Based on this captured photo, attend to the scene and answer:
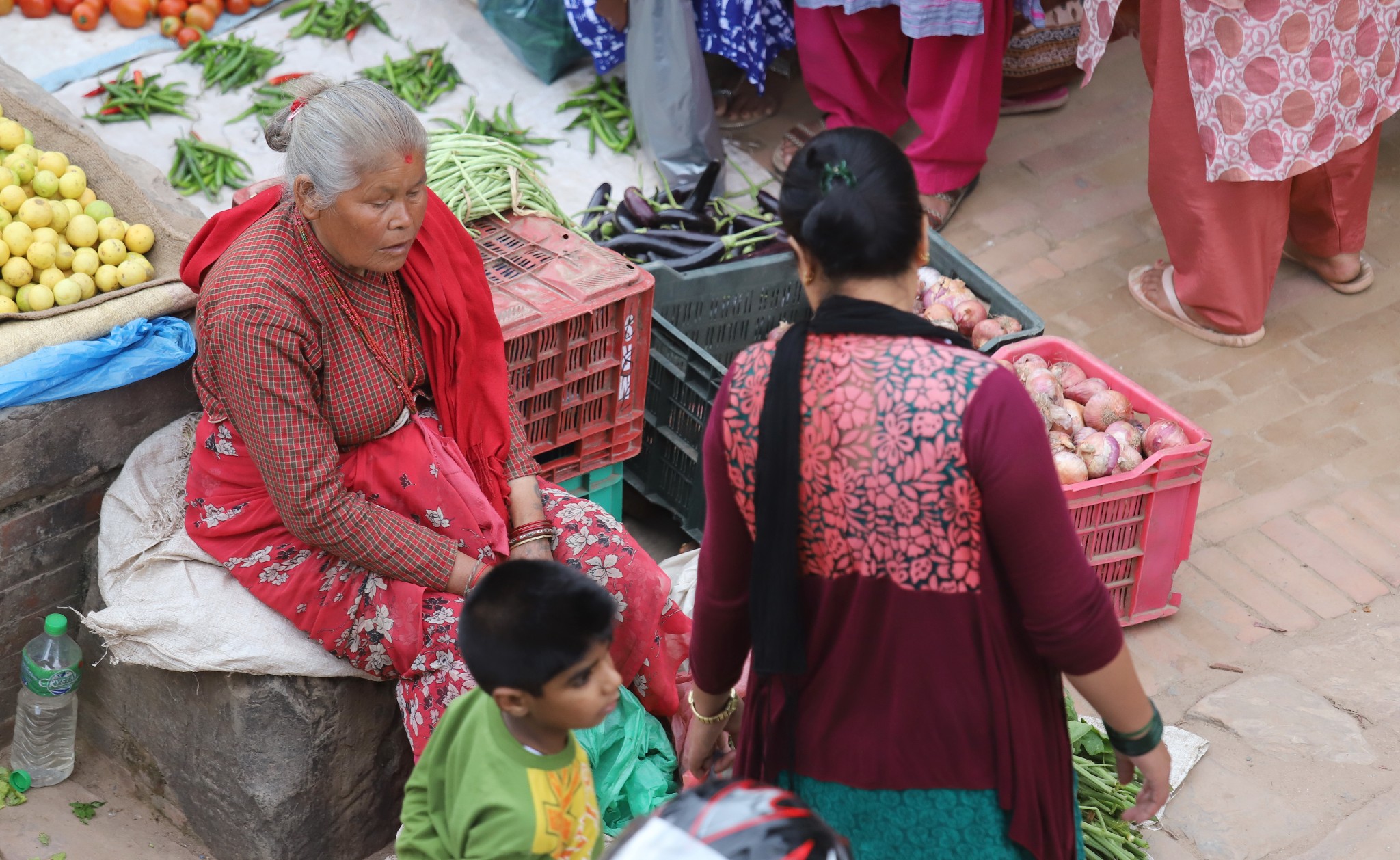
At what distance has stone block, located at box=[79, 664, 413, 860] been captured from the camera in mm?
2863

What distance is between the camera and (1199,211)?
443 centimetres

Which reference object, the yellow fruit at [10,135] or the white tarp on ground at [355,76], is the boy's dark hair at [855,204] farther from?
the white tarp on ground at [355,76]

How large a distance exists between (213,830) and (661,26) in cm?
334

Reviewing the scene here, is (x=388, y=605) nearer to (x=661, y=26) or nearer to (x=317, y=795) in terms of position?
(x=317, y=795)

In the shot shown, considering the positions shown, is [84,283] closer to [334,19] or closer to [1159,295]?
[334,19]

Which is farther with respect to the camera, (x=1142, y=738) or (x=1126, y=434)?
(x=1126, y=434)

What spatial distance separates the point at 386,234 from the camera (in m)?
2.59

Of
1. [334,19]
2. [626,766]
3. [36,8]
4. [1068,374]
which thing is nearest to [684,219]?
[1068,374]

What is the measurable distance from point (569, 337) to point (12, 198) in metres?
1.40

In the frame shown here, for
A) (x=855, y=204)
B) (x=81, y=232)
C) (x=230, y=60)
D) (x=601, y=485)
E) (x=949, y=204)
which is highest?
(x=855, y=204)

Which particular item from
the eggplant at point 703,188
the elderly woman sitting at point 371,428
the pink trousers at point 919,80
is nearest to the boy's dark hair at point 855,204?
the elderly woman sitting at point 371,428

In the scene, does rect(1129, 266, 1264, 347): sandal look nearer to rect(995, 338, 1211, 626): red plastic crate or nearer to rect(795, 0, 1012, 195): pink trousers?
rect(795, 0, 1012, 195): pink trousers

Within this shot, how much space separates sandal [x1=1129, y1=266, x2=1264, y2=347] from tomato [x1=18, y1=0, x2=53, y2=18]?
4565mm

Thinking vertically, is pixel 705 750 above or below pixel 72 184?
below
